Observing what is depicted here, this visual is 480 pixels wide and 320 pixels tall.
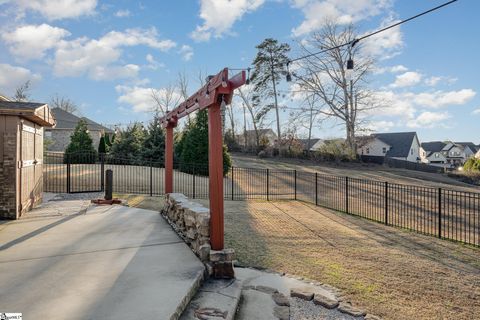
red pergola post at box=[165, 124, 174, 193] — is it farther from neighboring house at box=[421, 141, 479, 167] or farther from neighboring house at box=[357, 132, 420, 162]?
neighboring house at box=[421, 141, 479, 167]

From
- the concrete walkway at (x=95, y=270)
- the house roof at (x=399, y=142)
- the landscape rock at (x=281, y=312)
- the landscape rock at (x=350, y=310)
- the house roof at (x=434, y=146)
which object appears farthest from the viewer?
the house roof at (x=434, y=146)

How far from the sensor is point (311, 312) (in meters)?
3.31

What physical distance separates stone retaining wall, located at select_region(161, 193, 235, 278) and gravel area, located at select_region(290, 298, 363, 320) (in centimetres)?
85

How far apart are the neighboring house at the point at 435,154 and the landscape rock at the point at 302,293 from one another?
62.0 metres

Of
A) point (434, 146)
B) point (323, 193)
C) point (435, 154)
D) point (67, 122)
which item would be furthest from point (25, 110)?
point (434, 146)

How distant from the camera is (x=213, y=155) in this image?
397 centimetres

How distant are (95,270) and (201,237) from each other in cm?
127

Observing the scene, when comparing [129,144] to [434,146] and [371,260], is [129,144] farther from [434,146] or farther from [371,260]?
[434,146]

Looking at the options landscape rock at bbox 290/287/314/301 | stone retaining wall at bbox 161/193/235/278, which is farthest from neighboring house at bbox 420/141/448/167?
landscape rock at bbox 290/287/314/301

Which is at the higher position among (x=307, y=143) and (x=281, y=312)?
(x=307, y=143)

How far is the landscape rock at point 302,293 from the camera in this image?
11.8ft

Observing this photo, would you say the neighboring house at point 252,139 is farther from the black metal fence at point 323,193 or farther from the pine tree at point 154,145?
the black metal fence at point 323,193

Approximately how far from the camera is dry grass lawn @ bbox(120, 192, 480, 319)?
144 inches

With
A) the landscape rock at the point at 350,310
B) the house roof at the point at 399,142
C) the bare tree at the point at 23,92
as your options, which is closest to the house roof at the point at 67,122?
the bare tree at the point at 23,92
